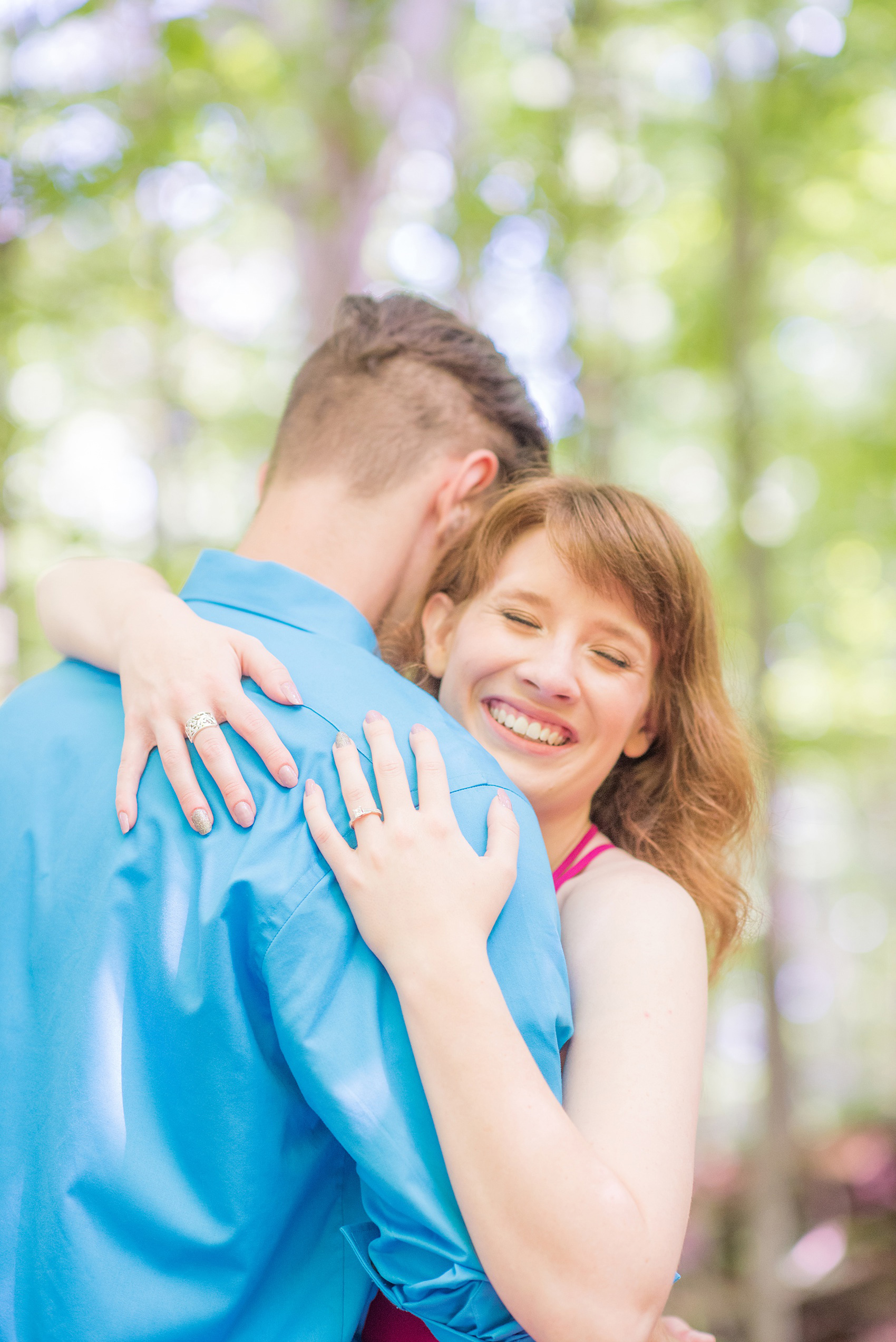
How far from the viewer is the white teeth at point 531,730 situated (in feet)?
6.20

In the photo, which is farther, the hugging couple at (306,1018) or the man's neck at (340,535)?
the man's neck at (340,535)

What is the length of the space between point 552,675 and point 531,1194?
2.95 ft

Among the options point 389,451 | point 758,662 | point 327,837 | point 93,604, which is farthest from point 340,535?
point 758,662

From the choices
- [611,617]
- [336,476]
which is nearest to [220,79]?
[336,476]

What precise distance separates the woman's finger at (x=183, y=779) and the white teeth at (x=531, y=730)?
659 millimetres

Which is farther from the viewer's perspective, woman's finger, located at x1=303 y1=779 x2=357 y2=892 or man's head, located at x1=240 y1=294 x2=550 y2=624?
man's head, located at x1=240 y1=294 x2=550 y2=624

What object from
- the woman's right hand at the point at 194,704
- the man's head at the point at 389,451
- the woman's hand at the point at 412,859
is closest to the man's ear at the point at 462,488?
the man's head at the point at 389,451

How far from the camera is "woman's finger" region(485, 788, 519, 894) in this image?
4.48 feet

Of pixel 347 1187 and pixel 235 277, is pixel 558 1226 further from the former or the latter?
pixel 235 277

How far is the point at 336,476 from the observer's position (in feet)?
6.84

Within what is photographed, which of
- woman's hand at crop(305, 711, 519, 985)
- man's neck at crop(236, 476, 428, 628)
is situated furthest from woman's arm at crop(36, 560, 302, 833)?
man's neck at crop(236, 476, 428, 628)

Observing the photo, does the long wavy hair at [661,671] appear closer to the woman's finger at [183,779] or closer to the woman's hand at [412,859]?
the woman's hand at [412,859]

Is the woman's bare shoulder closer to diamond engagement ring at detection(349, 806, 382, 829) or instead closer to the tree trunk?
diamond engagement ring at detection(349, 806, 382, 829)

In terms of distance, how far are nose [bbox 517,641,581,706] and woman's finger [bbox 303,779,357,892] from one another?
1.88ft
